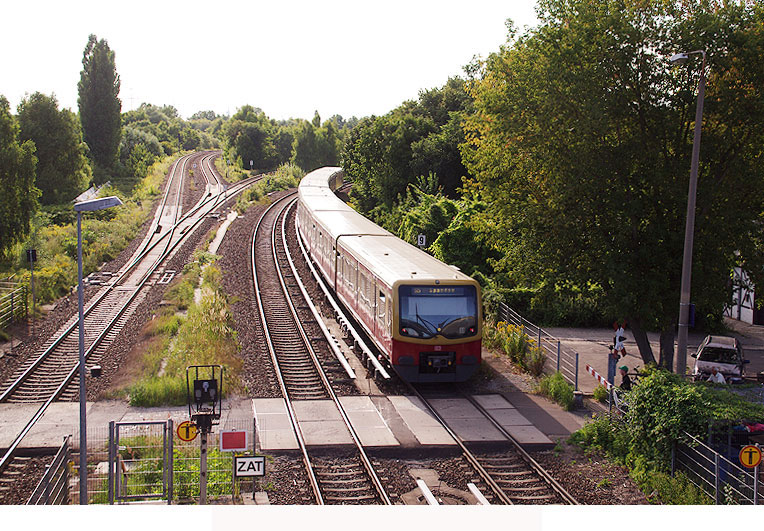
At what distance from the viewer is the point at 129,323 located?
889 inches

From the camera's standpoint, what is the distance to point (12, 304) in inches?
889

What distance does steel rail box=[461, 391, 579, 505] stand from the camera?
1110 cm

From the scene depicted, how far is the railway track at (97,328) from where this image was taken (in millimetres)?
16312

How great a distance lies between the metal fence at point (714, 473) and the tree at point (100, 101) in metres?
41.4

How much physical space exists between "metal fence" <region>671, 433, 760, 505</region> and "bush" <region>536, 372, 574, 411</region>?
14.5 feet

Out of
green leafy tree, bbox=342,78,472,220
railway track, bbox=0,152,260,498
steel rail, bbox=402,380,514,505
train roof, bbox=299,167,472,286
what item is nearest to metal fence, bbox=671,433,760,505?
steel rail, bbox=402,380,514,505

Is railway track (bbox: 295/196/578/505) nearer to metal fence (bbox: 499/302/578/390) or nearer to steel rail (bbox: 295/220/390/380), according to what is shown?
steel rail (bbox: 295/220/390/380)

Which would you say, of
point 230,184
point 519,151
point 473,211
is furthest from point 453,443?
point 230,184

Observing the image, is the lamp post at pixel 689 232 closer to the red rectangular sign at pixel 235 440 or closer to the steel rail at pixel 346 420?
the steel rail at pixel 346 420

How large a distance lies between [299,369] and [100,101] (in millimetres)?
35478

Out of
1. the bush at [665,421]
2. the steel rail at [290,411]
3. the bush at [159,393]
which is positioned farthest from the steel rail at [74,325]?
the bush at [665,421]

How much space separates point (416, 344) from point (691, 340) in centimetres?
1291

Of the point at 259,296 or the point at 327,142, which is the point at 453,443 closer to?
the point at 259,296

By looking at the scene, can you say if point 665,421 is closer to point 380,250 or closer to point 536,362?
point 536,362
